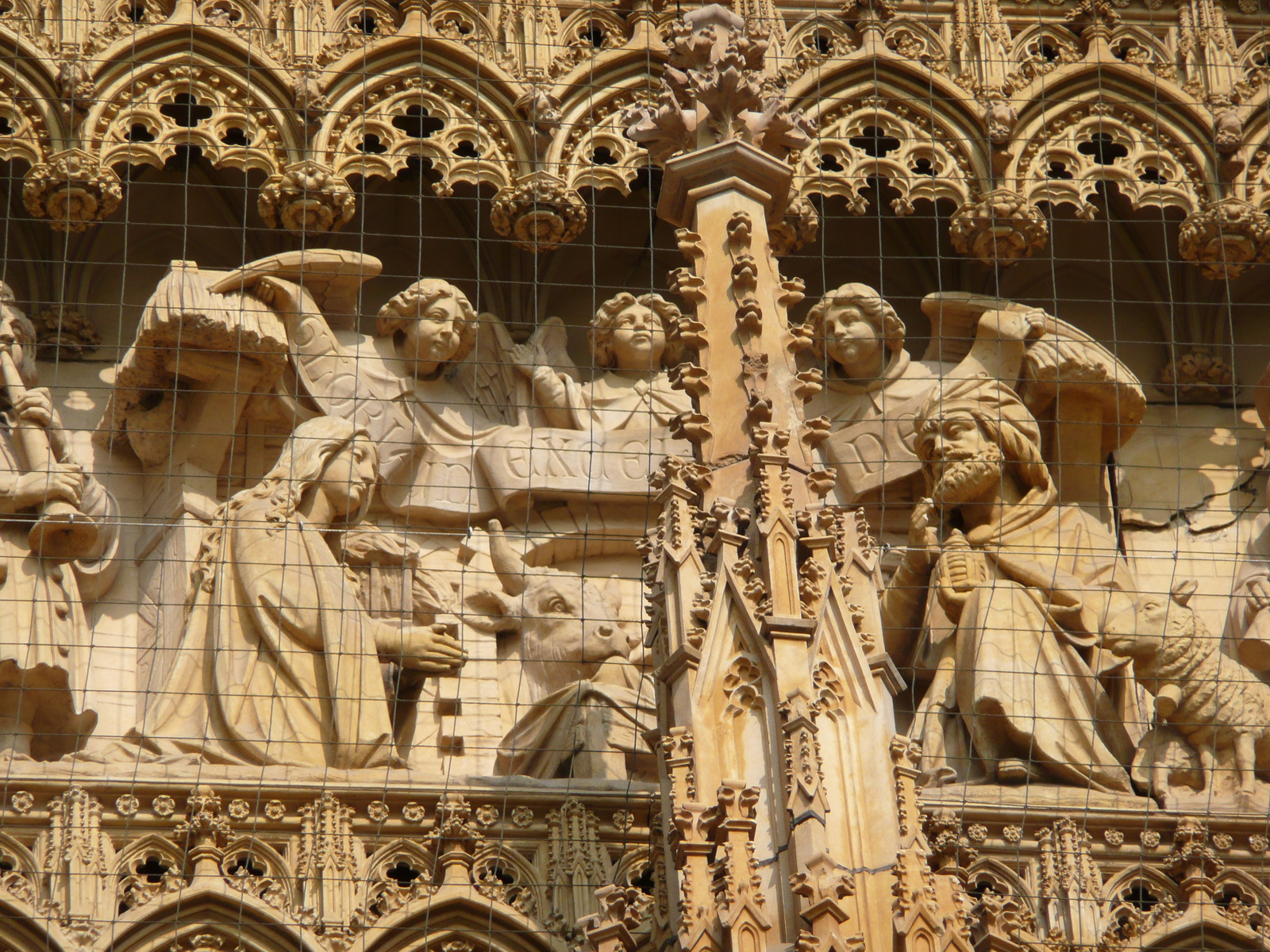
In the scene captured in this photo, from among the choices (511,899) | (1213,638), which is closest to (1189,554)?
(1213,638)

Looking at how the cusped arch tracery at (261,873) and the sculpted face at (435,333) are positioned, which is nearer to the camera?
the cusped arch tracery at (261,873)

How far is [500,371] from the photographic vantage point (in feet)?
33.6

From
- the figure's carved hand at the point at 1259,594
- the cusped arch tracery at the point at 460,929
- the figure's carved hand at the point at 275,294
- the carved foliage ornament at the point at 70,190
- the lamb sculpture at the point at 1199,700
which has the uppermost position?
the carved foliage ornament at the point at 70,190

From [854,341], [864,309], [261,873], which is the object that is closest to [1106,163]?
[864,309]

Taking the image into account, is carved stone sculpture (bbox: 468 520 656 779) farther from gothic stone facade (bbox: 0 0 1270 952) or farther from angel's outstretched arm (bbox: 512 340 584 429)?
angel's outstretched arm (bbox: 512 340 584 429)

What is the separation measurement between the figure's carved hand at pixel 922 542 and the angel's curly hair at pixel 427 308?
171 cm

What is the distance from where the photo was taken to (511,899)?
8.27m

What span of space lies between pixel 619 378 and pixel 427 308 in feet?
2.41

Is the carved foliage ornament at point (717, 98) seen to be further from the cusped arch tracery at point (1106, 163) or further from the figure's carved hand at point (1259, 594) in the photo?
the figure's carved hand at point (1259, 594)

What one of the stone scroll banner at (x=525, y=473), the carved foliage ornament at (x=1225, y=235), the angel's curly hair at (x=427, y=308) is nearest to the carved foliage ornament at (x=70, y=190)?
the angel's curly hair at (x=427, y=308)

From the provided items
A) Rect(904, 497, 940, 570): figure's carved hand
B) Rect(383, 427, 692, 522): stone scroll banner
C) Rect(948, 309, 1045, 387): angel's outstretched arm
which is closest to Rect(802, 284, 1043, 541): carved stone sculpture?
Rect(948, 309, 1045, 387): angel's outstretched arm

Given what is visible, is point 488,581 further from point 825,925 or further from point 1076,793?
point 825,925

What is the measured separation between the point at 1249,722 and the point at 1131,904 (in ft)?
2.58

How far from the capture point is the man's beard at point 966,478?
9547 millimetres
